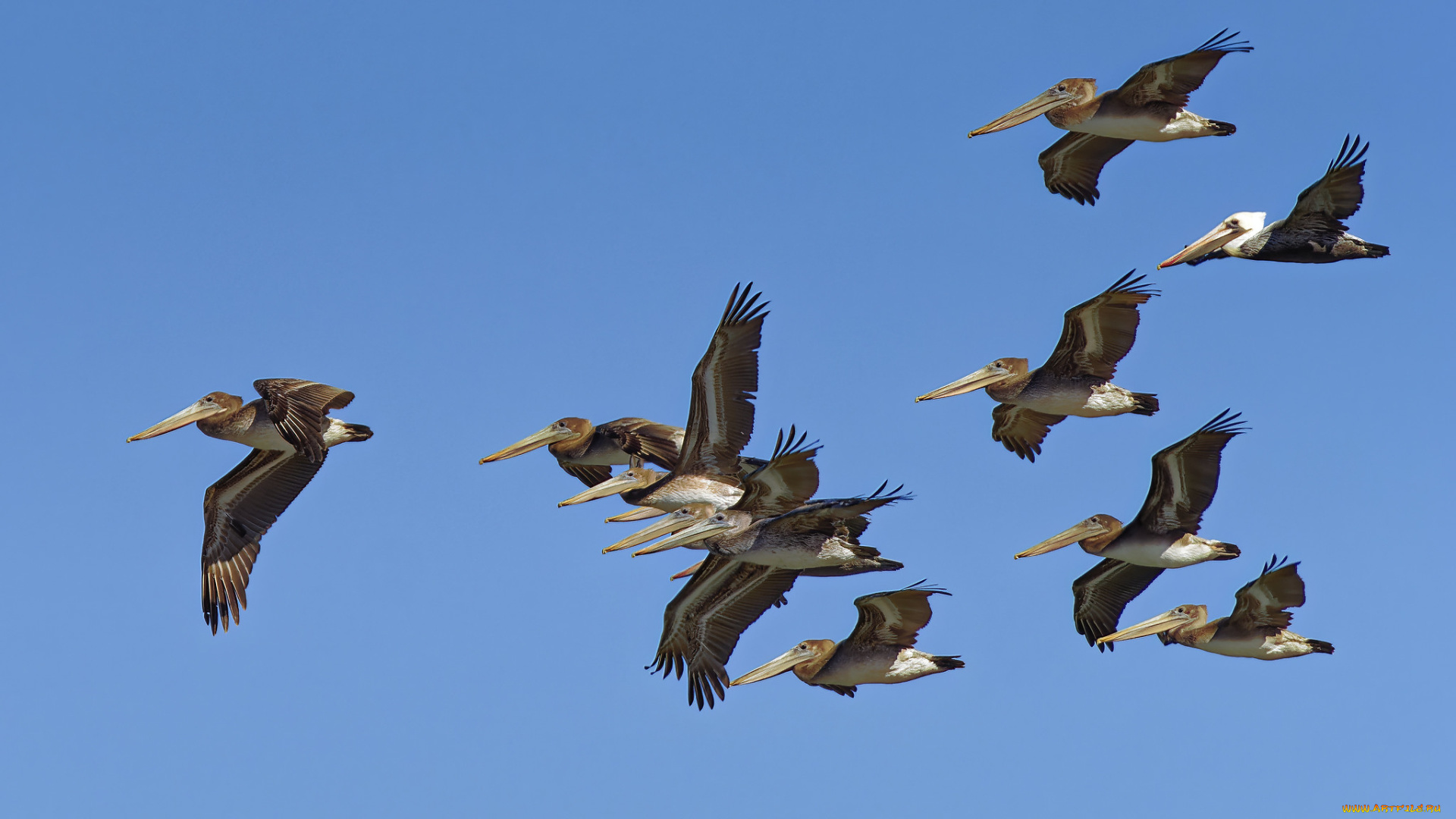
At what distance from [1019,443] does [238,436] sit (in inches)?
296

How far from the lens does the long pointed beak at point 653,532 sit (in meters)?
14.4

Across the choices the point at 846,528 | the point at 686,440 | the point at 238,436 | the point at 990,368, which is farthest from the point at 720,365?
the point at 238,436

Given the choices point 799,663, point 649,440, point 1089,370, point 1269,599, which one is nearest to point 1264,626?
point 1269,599

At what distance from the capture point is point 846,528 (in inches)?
531

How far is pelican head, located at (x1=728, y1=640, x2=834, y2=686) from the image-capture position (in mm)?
15375

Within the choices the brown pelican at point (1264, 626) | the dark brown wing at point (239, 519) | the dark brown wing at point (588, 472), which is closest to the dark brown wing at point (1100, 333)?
the brown pelican at point (1264, 626)

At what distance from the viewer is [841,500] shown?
43.4ft

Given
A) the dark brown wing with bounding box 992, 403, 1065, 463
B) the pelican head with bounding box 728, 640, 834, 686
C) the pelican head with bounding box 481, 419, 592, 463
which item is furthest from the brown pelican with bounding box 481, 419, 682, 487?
the dark brown wing with bounding box 992, 403, 1065, 463

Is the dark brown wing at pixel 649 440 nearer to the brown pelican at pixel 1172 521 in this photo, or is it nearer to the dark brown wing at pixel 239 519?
the dark brown wing at pixel 239 519

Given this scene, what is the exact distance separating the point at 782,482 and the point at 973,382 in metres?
3.97

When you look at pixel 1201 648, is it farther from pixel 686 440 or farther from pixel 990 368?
pixel 686 440

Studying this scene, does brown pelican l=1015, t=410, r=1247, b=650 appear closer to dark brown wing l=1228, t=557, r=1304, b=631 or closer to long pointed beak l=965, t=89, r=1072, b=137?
dark brown wing l=1228, t=557, r=1304, b=631

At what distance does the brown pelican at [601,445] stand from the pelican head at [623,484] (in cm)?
23

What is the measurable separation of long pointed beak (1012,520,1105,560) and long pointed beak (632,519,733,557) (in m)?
4.25
